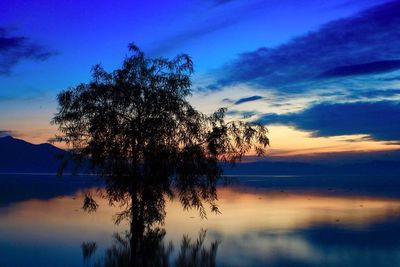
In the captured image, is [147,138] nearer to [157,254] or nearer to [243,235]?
[157,254]

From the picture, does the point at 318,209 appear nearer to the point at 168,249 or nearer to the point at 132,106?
the point at 168,249

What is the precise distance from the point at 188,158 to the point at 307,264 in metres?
15.2

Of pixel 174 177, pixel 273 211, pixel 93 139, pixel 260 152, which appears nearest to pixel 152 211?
pixel 174 177

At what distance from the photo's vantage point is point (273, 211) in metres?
69.9

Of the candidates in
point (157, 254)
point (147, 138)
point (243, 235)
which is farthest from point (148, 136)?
point (243, 235)

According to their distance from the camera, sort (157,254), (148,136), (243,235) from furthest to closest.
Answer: (243,235) → (157,254) → (148,136)

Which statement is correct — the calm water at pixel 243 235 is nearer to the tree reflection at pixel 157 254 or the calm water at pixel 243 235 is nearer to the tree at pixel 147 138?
the tree reflection at pixel 157 254

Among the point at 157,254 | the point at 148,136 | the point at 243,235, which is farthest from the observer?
the point at 243,235

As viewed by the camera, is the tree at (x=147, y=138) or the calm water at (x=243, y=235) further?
the calm water at (x=243, y=235)

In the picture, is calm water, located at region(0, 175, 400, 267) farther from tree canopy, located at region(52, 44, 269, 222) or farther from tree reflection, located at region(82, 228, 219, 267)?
tree canopy, located at region(52, 44, 269, 222)

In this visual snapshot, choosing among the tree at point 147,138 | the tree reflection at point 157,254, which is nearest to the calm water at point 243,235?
the tree reflection at point 157,254

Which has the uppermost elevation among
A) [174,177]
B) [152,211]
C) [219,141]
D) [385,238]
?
[219,141]

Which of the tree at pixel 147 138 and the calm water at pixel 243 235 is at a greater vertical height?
the tree at pixel 147 138

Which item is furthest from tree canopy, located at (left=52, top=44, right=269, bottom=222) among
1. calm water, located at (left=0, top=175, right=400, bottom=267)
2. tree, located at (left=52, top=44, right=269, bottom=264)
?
calm water, located at (left=0, top=175, right=400, bottom=267)
